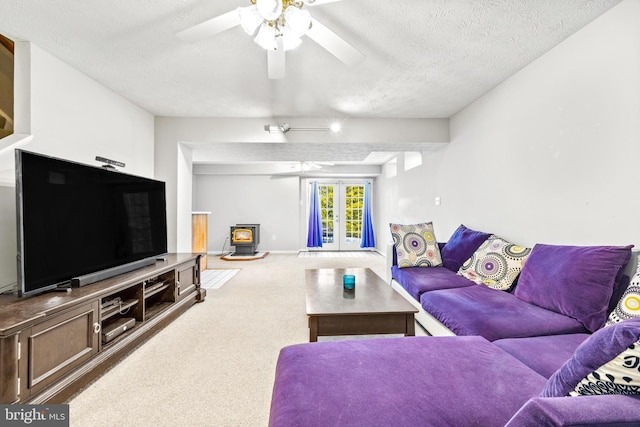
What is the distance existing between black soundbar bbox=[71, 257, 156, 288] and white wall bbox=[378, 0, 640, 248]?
3.44 m

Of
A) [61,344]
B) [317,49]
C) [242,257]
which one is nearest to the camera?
[61,344]

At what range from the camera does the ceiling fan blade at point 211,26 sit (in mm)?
1532

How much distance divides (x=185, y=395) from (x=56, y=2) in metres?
2.50

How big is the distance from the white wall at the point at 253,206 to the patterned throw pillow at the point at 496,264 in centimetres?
508

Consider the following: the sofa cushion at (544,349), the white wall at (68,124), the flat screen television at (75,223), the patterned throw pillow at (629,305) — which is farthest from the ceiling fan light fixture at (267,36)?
the patterned throw pillow at (629,305)

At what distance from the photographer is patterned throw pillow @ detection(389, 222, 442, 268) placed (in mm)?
3078

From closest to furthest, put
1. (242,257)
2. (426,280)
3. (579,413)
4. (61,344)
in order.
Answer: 1. (579,413)
2. (61,344)
3. (426,280)
4. (242,257)

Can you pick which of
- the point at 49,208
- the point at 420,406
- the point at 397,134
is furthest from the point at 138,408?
the point at 397,134

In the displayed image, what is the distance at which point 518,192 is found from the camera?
2.56 m

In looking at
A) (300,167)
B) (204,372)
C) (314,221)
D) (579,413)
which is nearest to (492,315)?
(579,413)

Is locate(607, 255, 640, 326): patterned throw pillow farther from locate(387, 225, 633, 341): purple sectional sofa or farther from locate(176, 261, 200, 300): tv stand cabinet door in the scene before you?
locate(176, 261, 200, 300): tv stand cabinet door

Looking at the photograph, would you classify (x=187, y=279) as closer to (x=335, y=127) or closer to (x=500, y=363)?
(x=335, y=127)

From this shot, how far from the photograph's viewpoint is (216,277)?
4.54 meters

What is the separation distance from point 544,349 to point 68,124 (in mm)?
3719
